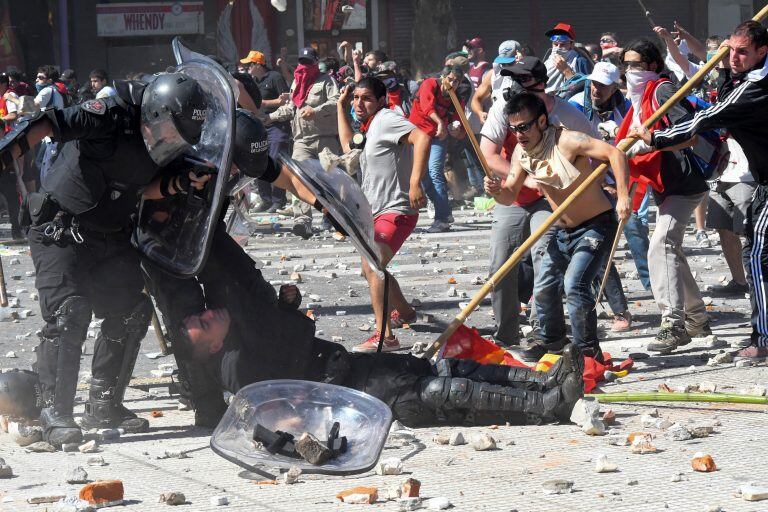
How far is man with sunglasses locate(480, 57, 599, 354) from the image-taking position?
730 cm

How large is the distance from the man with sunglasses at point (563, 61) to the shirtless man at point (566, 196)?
4.95 metres

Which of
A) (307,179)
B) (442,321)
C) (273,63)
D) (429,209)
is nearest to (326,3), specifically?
(273,63)

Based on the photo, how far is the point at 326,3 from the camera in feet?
90.6

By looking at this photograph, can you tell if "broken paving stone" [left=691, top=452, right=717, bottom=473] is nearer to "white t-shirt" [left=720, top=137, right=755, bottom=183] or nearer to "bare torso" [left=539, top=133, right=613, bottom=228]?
"bare torso" [left=539, top=133, right=613, bottom=228]

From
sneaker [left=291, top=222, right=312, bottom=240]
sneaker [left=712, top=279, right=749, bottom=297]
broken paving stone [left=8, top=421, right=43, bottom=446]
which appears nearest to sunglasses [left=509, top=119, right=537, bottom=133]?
broken paving stone [left=8, top=421, right=43, bottom=446]

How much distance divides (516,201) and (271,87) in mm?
9405

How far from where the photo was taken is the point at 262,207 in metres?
16.7

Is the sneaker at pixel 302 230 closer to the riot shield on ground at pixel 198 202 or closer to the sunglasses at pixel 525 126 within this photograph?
the sunglasses at pixel 525 126

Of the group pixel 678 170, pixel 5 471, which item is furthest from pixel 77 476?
pixel 678 170

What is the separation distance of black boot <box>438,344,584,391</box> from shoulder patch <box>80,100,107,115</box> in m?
1.90

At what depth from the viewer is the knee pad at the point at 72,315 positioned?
5.73 m

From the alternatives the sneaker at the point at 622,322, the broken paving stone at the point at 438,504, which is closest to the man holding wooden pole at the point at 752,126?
the sneaker at the point at 622,322

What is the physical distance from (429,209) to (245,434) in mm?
11429

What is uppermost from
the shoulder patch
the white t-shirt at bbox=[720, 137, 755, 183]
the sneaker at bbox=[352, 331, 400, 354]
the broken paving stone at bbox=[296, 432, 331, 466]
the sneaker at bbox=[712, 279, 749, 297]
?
the shoulder patch
